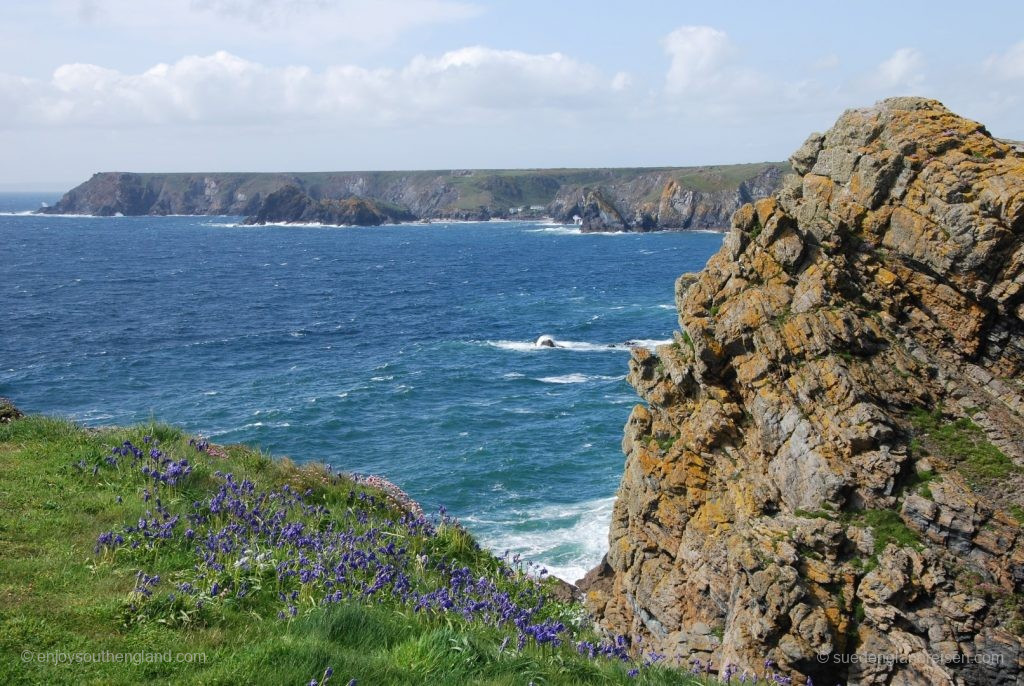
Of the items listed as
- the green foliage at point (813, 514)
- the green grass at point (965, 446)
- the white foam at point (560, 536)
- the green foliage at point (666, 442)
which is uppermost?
the green grass at point (965, 446)

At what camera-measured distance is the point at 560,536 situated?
30.7 metres

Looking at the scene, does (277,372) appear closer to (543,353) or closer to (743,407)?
(543,353)

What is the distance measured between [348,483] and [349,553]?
20.6 ft

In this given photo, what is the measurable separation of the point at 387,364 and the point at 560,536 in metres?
31.0

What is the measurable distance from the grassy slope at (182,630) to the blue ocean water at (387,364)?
293 inches

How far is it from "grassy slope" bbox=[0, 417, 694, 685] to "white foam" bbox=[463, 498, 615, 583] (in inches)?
681

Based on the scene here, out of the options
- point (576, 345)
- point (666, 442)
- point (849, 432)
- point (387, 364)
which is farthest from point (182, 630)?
point (576, 345)

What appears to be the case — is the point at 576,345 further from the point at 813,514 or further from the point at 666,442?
the point at 813,514

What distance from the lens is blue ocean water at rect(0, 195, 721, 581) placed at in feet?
121

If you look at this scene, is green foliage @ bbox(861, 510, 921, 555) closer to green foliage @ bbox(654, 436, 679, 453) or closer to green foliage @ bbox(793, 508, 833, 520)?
green foliage @ bbox(793, 508, 833, 520)

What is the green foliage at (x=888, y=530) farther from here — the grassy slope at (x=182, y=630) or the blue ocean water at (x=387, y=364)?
the blue ocean water at (x=387, y=364)

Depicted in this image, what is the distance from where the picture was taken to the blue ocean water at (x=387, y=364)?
121ft

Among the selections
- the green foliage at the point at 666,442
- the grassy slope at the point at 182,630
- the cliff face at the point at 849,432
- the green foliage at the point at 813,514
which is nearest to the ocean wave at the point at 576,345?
the cliff face at the point at 849,432

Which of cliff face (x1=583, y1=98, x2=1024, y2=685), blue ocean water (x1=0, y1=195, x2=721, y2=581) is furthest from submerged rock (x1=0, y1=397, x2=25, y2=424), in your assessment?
cliff face (x1=583, y1=98, x2=1024, y2=685)
